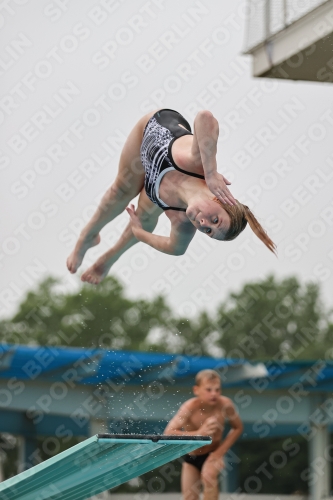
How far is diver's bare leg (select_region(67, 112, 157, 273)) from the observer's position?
636 cm

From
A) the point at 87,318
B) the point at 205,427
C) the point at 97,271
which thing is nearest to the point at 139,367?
the point at 205,427

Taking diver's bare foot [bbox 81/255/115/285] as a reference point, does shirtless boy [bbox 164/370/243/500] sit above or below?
below

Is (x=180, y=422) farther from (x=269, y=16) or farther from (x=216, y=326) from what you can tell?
(x=216, y=326)

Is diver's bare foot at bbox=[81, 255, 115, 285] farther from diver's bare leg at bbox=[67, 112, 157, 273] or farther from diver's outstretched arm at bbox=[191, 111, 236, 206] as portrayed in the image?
diver's outstretched arm at bbox=[191, 111, 236, 206]

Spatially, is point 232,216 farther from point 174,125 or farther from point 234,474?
point 234,474

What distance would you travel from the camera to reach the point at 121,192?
6.61 metres

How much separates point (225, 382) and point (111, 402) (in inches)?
76.0

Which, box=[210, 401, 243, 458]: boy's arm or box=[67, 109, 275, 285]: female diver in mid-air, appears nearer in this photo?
box=[67, 109, 275, 285]: female diver in mid-air

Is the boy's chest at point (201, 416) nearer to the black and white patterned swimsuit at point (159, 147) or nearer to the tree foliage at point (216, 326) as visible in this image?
the black and white patterned swimsuit at point (159, 147)

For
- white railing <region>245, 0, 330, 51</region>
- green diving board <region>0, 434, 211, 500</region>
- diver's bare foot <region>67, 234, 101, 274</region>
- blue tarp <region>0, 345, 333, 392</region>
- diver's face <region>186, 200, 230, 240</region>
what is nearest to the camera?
green diving board <region>0, 434, 211, 500</region>

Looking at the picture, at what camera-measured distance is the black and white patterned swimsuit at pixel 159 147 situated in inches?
224

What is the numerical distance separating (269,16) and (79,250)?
3691 millimetres

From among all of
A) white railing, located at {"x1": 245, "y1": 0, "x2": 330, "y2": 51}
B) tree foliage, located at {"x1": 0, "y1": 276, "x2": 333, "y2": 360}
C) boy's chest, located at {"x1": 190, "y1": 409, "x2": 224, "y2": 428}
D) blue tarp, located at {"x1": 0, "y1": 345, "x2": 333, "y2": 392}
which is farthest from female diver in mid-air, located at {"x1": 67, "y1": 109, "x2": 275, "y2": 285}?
tree foliage, located at {"x1": 0, "y1": 276, "x2": 333, "y2": 360}

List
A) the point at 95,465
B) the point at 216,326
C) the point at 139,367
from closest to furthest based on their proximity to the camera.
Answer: the point at 95,465 < the point at 139,367 < the point at 216,326
